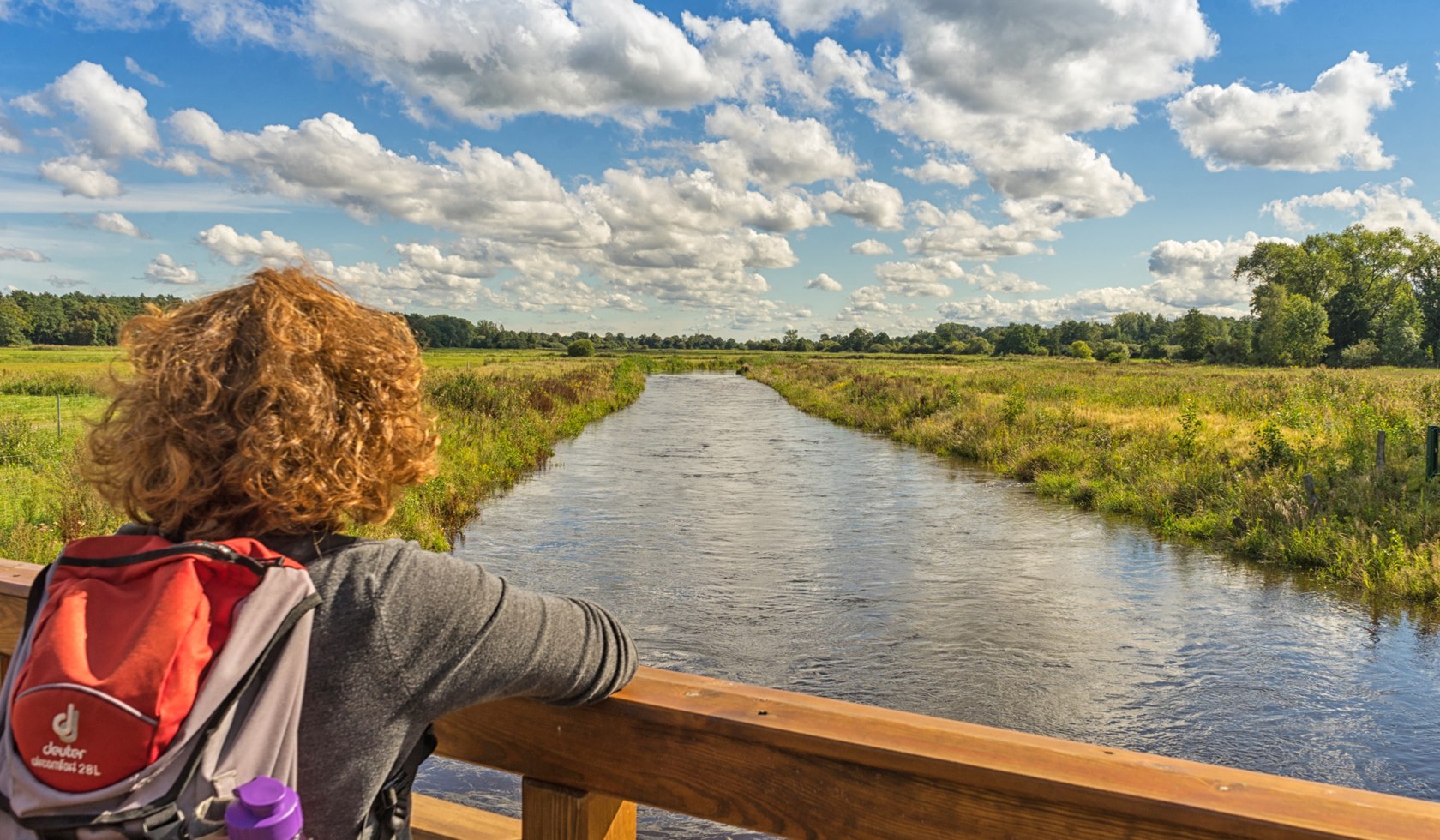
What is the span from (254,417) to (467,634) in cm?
46

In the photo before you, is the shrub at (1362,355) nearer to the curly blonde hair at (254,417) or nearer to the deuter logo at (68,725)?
the curly blonde hair at (254,417)

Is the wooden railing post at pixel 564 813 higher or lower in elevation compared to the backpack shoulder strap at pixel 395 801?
lower

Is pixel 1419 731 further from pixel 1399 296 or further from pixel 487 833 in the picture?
pixel 1399 296

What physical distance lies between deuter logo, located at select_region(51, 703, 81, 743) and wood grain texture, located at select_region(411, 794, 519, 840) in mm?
1105

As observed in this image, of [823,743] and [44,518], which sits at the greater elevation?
[823,743]

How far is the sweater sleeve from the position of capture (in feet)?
4.27

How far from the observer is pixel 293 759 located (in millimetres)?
1217

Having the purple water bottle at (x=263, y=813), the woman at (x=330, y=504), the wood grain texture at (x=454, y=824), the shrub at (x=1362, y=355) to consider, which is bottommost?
the wood grain texture at (x=454, y=824)

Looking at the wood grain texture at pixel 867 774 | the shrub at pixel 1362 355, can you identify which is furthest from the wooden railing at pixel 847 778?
the shrub at pixel 1362 355

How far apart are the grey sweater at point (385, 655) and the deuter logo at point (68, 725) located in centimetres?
26

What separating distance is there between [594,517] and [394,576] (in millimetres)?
14750

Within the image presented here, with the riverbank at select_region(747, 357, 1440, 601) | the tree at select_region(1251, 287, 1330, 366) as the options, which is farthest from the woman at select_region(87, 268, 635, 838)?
the tree at select_region(1251, 287, 1330, 366)

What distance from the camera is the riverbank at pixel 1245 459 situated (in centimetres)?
1270

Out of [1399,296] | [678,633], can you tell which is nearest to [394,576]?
[678,633]
